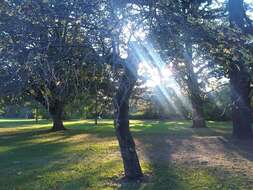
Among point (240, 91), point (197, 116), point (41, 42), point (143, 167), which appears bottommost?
point (143, 167)

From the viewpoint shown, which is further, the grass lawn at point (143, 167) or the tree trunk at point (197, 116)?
the tree trunk at point (197, 116)

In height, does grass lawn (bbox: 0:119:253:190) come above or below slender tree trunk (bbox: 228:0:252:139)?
below

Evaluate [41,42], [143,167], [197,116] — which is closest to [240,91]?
[143,167]

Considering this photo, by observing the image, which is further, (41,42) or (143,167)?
(143,167)

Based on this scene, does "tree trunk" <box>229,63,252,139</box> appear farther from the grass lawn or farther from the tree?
the tree

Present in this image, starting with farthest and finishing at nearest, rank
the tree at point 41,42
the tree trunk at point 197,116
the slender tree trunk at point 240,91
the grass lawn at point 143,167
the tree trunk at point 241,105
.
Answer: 1. the tree trunk at point 197,116
2. the tree trunk at point 241,105
3. the slender tree trunk at point 240,91
4. the grass lawn at point 143,167
5. the tree at point 41,42

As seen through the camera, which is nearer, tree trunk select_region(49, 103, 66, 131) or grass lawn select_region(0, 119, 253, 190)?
grass lawn select_region(0, 119, 253, 190)

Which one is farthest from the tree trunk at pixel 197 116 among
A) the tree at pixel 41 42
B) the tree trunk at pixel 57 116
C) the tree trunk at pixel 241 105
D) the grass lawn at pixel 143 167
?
the tree at pixel 41 42

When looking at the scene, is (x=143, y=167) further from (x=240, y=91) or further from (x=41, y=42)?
(x=240, y=91)

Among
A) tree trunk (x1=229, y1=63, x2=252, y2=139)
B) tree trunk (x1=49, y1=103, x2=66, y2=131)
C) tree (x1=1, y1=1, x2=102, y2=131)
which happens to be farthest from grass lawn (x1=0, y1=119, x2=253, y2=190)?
tree trunk (x1=49, y1=103, x2=66, y2=131)

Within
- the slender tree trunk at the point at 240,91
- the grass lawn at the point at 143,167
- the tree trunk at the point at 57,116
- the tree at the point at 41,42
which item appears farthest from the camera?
the tree trunk at the point at 57,116

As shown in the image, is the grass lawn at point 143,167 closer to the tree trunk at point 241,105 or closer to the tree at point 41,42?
the tree trunk at point 241,105

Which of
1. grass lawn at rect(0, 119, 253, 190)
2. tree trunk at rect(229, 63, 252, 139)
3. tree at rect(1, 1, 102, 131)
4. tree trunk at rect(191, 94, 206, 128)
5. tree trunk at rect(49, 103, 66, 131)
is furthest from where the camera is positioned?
tree trunk at rect(191, 94, 206, 128)

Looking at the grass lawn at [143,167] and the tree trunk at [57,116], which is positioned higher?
the tree trunk at [57,116]
